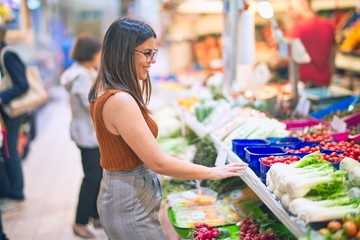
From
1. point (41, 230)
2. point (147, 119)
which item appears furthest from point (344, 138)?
point (41, 230)

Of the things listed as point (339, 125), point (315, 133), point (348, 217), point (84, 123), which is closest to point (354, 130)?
point (339, 125)

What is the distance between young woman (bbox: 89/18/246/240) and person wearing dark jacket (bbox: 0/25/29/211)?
3072 mm

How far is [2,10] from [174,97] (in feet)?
12.2

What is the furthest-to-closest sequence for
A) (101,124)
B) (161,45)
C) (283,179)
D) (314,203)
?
(161,45), (101,124), (283,179), (314,203)

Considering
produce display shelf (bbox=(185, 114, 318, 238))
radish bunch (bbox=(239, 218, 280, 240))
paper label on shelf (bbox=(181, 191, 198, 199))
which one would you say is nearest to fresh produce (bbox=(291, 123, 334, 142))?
produce display shelf (bbox=(185, 114, 318, 238))

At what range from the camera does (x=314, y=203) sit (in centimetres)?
215

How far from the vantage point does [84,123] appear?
469 cm

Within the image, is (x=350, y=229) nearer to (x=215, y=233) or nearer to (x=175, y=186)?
(x=215, y=233)

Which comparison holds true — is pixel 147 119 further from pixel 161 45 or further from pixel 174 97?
pixel 161 45

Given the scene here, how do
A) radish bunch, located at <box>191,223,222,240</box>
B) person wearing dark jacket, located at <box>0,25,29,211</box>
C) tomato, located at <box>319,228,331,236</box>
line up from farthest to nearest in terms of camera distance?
person wearing dark jacket, located at <box>0,25,29,211</box> → radish bunch, located at <box>191,223,222,240</box> → tomato, located at <box>319,228,331,236</box>

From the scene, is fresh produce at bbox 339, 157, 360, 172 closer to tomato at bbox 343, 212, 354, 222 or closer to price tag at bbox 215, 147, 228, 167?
tomato at bbox 343, 212, 354, 222

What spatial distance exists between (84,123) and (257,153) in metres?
2.26

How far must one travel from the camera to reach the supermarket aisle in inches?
201

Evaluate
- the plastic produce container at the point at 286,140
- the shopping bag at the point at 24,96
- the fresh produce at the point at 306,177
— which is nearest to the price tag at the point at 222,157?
the plastic produce container at the point at 286,140
